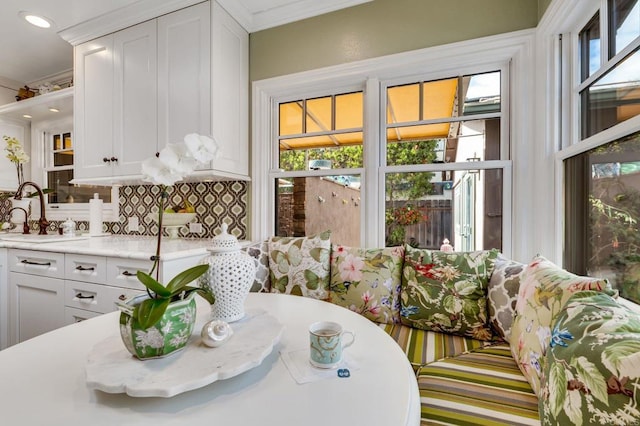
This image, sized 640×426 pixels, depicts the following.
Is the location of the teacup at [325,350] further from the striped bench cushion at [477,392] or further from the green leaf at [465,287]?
the green leaf at [465,287]

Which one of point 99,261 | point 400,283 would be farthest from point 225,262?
point 99,261

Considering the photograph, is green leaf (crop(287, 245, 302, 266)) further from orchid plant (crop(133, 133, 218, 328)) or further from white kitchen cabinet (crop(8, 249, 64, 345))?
white kitchen cabinet (crop(8, 249, 64, 345))

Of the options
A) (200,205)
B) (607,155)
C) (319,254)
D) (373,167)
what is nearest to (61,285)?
(200,205)

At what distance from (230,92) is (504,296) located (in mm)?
2104

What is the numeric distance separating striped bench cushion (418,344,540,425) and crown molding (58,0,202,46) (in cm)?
253

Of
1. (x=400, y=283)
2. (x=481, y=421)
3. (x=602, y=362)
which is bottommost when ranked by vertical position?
(x=481, y=421)

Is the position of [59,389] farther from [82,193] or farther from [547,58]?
[82,193]

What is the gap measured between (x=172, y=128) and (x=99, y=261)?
38.7 inches

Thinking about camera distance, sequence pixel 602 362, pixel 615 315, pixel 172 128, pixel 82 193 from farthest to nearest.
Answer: pixel 82 193 < pixel 172 128 < pixel 615 315 < pixel 602 362

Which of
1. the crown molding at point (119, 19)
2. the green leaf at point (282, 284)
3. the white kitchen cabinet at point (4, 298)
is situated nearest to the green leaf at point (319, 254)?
the green leaf at point (282, 284)

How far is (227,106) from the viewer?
7.01ft

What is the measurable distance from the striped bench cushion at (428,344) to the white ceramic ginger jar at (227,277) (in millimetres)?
773

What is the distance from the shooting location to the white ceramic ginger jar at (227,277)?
2.78ft

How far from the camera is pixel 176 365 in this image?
657 mm
